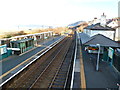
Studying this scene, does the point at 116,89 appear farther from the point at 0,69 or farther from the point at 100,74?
the point at 0,69

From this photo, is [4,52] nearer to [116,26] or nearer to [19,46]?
[19,46]

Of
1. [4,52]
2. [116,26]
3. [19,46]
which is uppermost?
[116,26]

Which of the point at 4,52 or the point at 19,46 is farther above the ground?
the point at 19,46

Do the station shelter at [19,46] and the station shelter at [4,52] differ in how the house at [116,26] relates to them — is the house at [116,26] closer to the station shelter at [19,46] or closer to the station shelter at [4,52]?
the station shelter at [19,46]

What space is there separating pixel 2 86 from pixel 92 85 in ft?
24.3

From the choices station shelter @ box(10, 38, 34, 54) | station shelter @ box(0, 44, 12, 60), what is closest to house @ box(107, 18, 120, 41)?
station shelter @ box(10, 38, 34, 54)

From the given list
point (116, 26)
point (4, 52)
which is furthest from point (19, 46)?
point (116, 26)

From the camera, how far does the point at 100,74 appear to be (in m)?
12.0

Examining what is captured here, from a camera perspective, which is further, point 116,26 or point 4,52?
point 116,26

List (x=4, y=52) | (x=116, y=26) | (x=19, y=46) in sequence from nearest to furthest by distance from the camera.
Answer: (x=4, y=52) < (x=19, y=46) < (x=116, y=26)

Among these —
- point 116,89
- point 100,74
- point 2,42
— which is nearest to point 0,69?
point 2,42

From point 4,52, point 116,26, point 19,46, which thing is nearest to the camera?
point 4,52

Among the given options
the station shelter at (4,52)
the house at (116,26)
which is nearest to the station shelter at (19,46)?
the station shelter at (4,52)

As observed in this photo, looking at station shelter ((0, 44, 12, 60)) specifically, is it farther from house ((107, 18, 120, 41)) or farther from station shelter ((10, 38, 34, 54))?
house ((107, 18, 120, 41))
